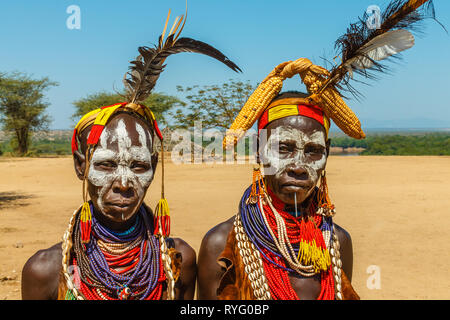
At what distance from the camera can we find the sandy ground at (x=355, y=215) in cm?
653

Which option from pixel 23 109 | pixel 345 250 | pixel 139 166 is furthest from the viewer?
pixel 23 109

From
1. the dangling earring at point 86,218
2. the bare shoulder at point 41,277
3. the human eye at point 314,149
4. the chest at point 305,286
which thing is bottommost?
the chest at point 305,286

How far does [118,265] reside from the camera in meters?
2.60

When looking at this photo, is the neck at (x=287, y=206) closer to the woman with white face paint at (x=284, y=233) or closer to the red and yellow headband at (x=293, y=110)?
the woman with white face paint at (x=284, y=233)

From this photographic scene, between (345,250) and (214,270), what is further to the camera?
(345,250)

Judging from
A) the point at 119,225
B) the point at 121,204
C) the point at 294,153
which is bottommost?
the point at 119,225

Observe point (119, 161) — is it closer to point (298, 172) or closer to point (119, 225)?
point (119, 225)

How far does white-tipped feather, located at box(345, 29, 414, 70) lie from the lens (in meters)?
2.59

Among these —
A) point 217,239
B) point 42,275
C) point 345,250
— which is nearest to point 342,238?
point 345,250

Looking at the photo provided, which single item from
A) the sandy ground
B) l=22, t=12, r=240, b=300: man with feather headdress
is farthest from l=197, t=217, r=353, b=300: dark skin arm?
the sandy ground

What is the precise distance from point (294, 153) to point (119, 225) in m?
1.15

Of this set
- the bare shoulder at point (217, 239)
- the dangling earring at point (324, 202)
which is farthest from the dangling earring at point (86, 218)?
the dangling earring at point (324, 202)

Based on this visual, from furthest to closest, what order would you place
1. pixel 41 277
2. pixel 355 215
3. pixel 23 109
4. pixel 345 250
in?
1. pixel 23 109
2. pixel 355 215
3. pixel 345 250
4. pixel 41 277

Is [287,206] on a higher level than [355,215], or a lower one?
higher
